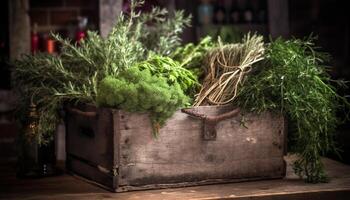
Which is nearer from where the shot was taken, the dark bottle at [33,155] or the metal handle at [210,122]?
the metal handle at [210,122]

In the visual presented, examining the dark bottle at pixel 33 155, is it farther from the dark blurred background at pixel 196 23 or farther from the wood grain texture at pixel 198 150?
the dark blurred background at pixel 196 23

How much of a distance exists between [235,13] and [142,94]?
2.37m

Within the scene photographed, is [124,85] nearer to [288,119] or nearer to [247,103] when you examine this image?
[247,103]

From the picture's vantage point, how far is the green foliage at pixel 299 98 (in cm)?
166

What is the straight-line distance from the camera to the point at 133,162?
1.58m

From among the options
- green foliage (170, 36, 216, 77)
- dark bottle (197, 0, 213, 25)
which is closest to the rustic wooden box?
green foliage (170, 36, 216, 77)

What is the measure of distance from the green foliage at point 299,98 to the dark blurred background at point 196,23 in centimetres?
128

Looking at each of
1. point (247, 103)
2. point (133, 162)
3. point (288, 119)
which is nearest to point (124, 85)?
point (133, 162)

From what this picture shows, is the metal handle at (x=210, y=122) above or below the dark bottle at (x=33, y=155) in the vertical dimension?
above

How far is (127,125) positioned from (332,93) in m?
0.68

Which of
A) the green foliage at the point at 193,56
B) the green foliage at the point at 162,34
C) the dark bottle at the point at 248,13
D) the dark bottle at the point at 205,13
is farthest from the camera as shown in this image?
the dark bottle at the point at 248,13

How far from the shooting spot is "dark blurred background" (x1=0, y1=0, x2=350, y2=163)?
3043 mm

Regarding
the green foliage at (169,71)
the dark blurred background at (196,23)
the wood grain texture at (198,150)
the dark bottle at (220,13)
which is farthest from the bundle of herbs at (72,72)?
the dark bottle at (220,13)

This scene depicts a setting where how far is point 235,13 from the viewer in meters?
3.76
